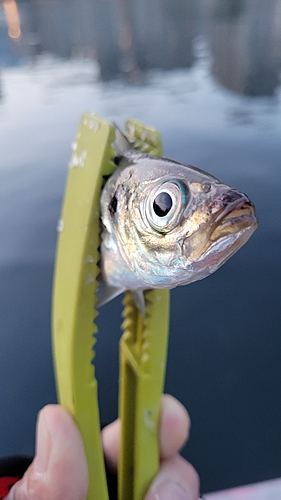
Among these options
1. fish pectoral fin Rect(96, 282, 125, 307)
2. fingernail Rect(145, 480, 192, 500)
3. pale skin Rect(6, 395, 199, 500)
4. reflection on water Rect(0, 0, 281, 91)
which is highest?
reflection on water Rect(0, 0, 281, 91)

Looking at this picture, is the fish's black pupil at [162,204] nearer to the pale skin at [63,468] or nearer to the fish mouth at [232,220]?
the fish mouth at [232,220]

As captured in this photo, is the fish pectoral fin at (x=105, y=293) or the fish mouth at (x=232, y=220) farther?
the fish pectoral fin at (x=105, y=293)

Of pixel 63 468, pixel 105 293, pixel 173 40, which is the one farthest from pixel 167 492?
pixel 173 40

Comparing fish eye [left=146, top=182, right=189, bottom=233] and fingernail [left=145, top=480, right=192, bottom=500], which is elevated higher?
fish eye [left=146, top=182, right=189, bottom=233]

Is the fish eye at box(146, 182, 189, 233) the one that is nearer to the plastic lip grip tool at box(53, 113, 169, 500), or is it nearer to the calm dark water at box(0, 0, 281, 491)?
the plastic lip grip tool at box(53, 113, 169, 500)

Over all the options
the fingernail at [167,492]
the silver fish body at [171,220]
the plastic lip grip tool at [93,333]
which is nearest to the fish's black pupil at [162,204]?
the silver fish body at [171,220]

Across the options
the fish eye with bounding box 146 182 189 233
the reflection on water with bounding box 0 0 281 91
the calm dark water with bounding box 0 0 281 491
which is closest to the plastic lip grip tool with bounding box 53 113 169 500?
the fish eye with bounding box 146 182 189 233
